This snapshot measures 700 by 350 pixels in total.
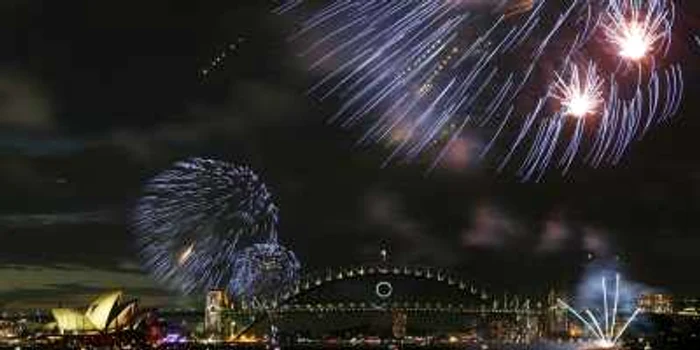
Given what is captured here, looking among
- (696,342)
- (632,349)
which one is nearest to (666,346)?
(696,342)

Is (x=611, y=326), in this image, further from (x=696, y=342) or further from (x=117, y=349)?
(x=117, y=349)

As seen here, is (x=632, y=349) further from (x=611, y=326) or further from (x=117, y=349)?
(x=117, y=349)

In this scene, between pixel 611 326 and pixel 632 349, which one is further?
pixel 611 326

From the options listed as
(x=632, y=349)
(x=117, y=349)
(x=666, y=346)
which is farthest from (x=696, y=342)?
(x=117, y=349)

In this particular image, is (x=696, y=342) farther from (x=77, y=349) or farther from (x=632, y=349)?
(x=77, y=349)

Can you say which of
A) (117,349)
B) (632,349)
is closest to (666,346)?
(632,349)

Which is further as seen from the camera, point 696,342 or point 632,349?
point 696,342
